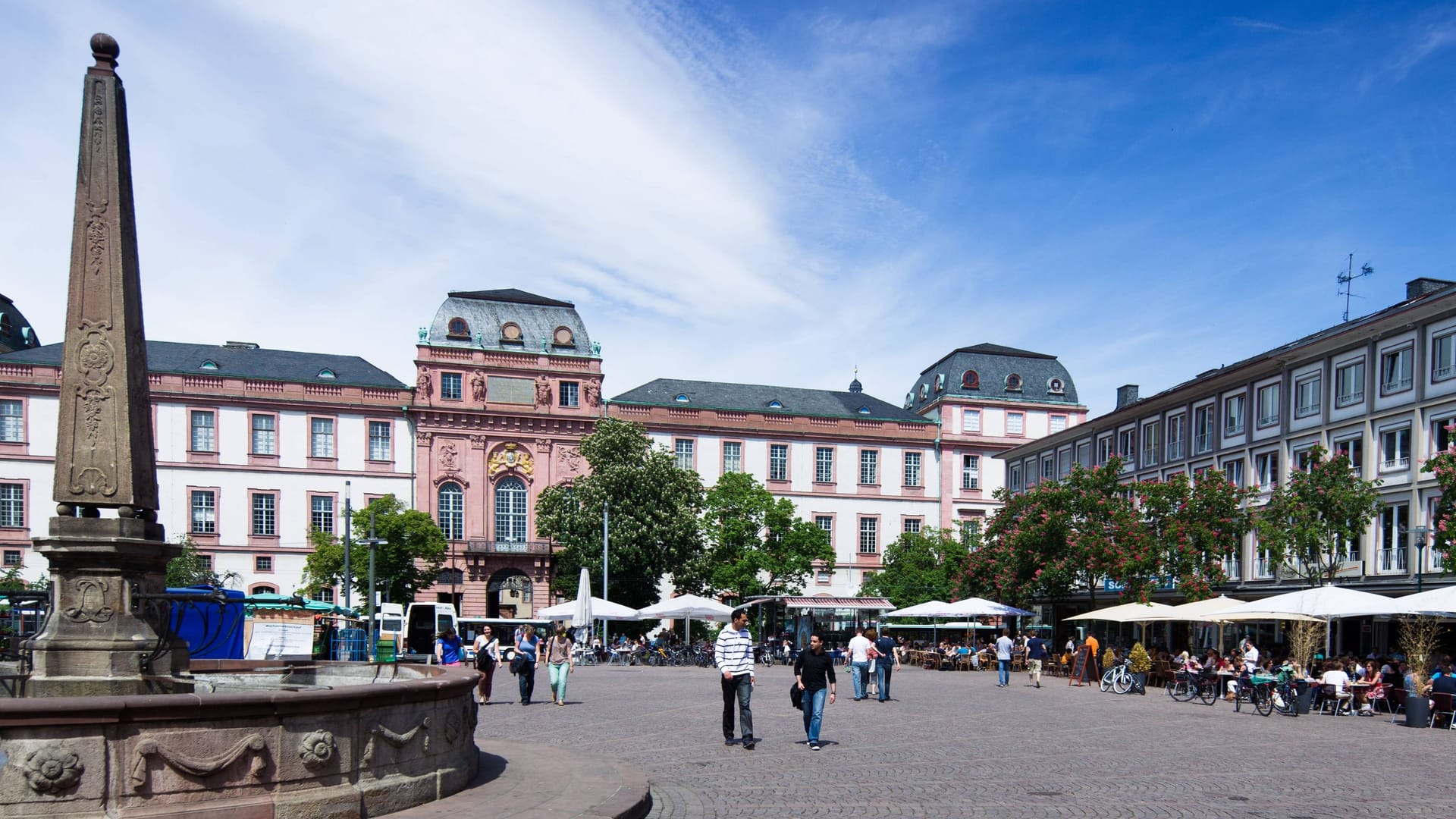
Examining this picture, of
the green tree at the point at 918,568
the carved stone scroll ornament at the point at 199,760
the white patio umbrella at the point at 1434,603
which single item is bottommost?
the green tree at the point at 918,568

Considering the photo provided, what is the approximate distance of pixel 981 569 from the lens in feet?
149

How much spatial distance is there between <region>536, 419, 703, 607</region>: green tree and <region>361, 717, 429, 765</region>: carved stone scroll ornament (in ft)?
155

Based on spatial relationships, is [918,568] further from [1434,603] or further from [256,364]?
[1434,603]

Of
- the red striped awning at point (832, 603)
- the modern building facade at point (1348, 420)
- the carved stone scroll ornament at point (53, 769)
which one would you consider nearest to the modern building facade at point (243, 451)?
the red striped awning at point (832, 603)

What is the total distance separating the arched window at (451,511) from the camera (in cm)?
6475

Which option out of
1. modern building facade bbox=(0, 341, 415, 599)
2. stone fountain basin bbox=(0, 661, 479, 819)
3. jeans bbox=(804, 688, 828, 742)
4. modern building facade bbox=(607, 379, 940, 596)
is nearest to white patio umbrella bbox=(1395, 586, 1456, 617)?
jeans bbox=(804, 688, 828, 742)

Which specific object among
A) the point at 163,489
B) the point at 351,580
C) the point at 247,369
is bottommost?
the point at 351,580

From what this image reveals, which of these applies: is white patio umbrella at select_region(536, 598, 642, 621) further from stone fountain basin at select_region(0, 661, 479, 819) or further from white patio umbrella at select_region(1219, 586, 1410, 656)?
stone fountain basin at select_region(0, 661, 479, 819)

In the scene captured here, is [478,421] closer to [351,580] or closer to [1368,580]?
[351,580]

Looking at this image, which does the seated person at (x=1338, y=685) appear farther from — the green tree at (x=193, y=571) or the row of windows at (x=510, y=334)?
the row of windows at (x=510, y=334)

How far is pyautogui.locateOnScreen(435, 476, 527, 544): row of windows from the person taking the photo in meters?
64.8

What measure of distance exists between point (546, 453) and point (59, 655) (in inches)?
2278

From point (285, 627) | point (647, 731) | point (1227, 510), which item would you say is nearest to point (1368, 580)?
point (1227, 510)

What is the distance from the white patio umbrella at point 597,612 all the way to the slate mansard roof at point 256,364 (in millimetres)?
26894
